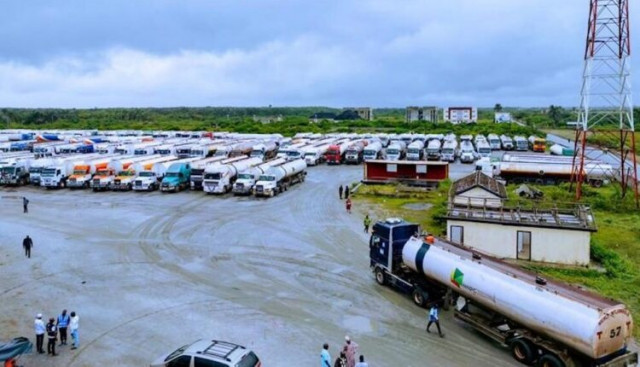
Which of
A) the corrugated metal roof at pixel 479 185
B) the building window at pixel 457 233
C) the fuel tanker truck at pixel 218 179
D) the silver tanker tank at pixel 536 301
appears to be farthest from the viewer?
the fuel tanker truck at pixel 218 179

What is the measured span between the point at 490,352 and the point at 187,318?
10.1 metres

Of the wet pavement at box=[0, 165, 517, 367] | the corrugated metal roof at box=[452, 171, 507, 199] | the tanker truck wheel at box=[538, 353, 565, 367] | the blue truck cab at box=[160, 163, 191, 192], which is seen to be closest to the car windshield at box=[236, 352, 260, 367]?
the wet pavement at box=[0, 165, 517, 367]

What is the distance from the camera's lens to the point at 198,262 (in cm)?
2594

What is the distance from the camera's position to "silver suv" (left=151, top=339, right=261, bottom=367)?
13062mm

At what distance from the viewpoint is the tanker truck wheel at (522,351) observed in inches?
613

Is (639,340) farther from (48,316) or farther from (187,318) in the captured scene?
(48,316)

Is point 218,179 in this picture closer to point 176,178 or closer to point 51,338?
point 176,178

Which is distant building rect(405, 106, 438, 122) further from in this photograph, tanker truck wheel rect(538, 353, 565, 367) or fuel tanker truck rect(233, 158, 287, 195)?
tanker truck wheel rect(538, 353, 565, 367)

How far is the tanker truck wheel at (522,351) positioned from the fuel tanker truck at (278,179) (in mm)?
30059

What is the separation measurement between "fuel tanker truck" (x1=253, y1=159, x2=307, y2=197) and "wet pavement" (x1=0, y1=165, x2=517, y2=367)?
5401mm

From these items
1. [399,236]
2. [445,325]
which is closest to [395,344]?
[445,325]

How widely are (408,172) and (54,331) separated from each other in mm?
37286

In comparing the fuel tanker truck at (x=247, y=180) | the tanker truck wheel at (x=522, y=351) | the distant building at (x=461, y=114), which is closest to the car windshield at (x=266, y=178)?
the fuel tanker truck at (x=247, y=180)

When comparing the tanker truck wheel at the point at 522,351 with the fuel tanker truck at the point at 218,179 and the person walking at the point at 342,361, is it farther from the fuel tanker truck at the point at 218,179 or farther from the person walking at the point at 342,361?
the fuel tanker truck at the point at 218,179
